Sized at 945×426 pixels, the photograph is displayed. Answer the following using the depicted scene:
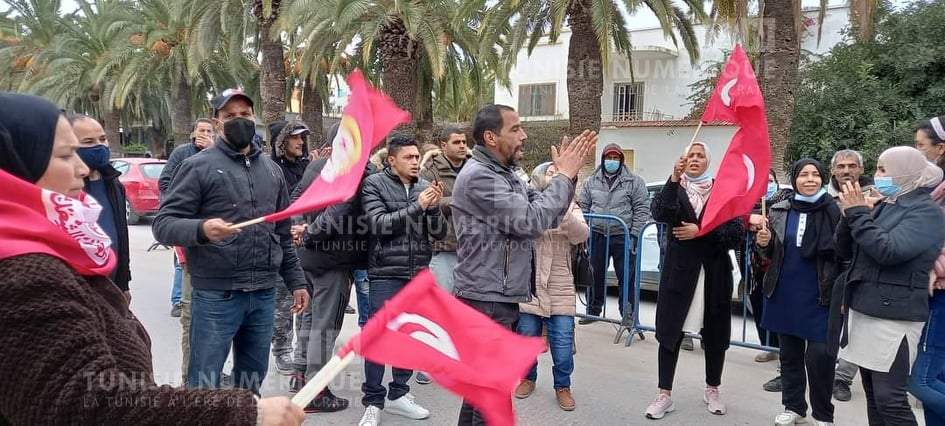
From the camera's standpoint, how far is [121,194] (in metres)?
4.00

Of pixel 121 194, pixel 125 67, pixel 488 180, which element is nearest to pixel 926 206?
pixel 488 180

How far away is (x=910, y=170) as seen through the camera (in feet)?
11.2

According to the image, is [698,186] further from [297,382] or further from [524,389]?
[297,382]

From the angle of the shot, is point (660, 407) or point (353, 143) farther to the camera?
point (660, 407)

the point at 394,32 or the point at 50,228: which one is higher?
the point at 394,32

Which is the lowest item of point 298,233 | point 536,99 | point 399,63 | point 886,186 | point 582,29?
point 298,233

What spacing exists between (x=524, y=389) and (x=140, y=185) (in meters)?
12.7

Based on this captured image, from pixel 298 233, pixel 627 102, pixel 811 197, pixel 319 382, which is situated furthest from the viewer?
pixel 627 102

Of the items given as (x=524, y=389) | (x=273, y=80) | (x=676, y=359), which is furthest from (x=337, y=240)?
(x=273, y=80)

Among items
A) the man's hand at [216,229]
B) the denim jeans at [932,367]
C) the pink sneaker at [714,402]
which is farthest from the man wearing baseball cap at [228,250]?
the denim jeans at [932,367]

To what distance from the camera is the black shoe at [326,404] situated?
14.5 ft

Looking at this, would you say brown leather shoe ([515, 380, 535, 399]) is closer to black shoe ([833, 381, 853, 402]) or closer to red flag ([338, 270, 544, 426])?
black shoe ([833, 381, 853, 402])

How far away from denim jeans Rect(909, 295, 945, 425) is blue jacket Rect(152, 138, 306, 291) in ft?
11.1

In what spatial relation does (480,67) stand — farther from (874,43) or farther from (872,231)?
(872,231)
